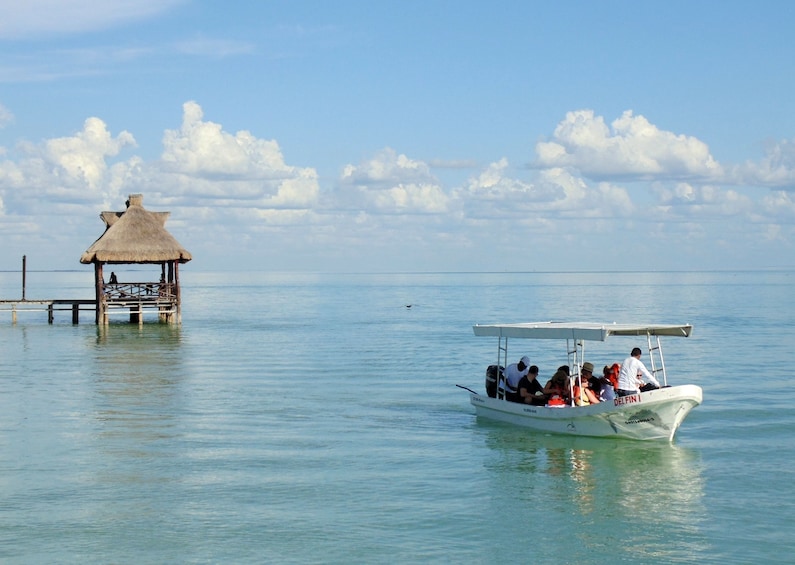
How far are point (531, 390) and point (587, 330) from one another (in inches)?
85.0

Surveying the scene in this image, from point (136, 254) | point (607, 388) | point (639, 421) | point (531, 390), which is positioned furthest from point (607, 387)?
point (136, 254)

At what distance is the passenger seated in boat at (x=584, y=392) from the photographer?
19.1 metres

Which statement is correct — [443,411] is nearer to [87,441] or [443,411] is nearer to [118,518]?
[87,441]

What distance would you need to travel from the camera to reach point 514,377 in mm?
20531

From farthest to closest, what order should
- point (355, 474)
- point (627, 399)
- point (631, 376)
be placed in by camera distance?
1. point (631, 376)
2. point (627, 399)
3. point (355, 474)

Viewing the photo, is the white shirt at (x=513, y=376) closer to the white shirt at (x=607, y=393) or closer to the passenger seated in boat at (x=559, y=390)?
the passenger seated in boat at (x=559, y=390)

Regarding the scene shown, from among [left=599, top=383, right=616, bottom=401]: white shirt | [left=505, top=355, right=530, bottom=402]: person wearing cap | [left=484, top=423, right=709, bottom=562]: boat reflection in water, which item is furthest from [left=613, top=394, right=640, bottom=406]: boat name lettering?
[left=505, top=355, right=530, bottom=402]: person wearing cap

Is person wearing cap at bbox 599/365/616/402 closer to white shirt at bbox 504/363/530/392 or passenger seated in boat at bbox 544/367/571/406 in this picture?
passenger seated in boat at bbox 544/367/571/406

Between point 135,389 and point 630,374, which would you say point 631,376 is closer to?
point 630,374

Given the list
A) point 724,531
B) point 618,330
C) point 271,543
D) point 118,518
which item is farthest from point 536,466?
point 118,518

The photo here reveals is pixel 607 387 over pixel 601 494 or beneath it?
over

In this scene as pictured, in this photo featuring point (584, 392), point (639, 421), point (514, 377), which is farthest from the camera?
point (514, 377)

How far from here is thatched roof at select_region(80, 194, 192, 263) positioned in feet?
152

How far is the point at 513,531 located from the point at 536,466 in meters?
3.95
